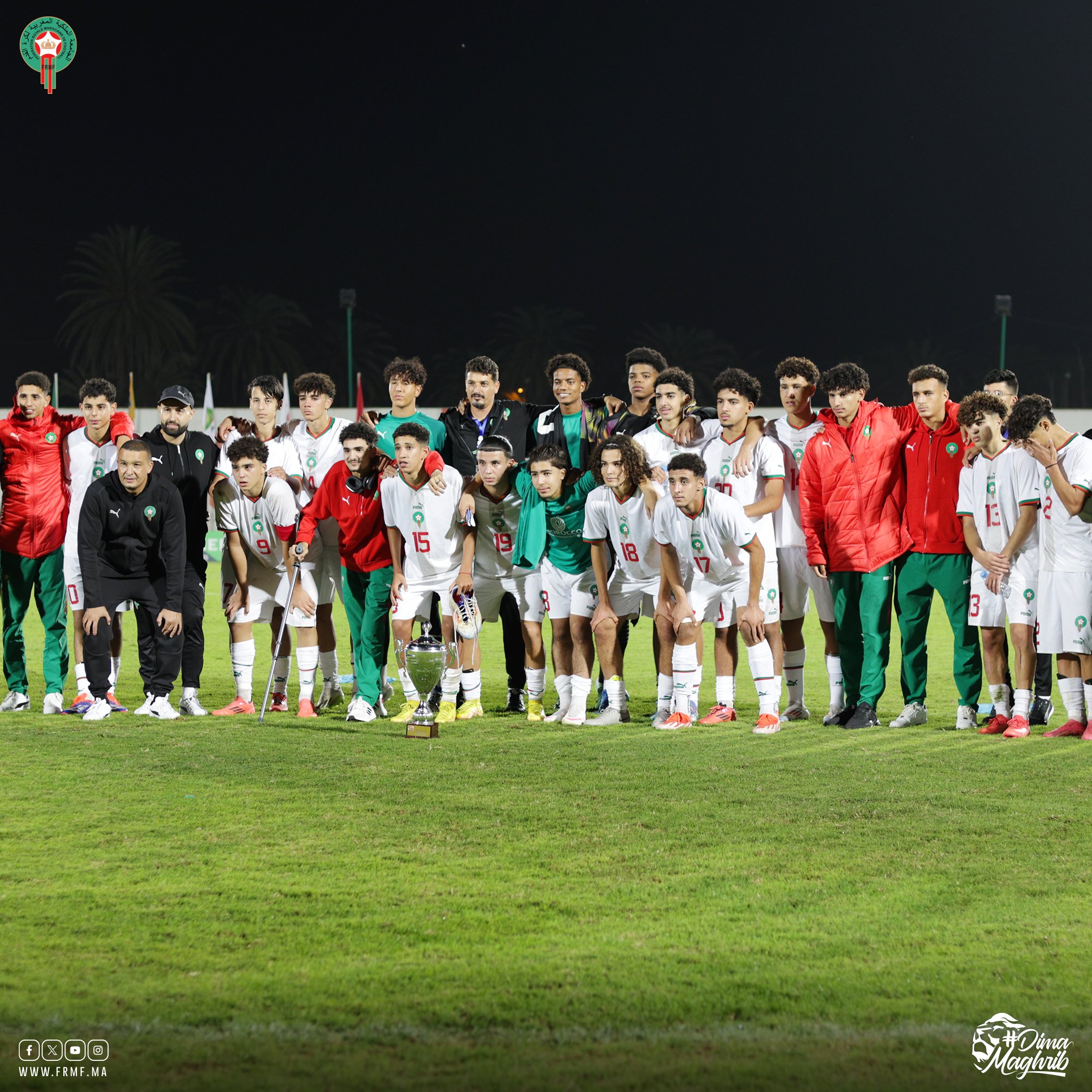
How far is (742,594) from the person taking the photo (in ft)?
25.0

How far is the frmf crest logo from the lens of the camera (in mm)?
47500

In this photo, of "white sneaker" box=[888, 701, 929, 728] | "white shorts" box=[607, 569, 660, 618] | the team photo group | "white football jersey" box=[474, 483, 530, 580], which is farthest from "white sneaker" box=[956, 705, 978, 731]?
"white football jersey" box=[474, 483, 530, 580]

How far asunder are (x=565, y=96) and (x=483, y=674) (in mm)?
58220

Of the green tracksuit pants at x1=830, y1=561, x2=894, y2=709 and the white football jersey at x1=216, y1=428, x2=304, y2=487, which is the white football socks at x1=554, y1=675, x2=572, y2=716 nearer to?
the green tracksuit pants at x1=830, y1=561, x2=894, y2=709

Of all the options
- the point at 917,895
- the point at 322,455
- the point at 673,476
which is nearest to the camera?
the point at 917,895

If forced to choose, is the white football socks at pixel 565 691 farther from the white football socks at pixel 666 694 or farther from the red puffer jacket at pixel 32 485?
the red puffer jacket at pixel 32 485

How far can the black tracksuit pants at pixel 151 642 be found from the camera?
7773mm

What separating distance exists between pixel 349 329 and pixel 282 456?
106 feet

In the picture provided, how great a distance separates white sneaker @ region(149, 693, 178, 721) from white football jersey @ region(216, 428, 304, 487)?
1706 millimetres

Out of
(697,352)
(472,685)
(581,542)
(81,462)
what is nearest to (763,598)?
(581,542)

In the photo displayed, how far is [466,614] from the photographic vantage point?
25.8ft

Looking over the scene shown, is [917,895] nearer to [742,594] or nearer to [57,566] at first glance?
[742,594]

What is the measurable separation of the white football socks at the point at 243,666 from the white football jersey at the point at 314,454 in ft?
3.71

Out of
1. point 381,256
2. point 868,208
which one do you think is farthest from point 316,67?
point 868,208
